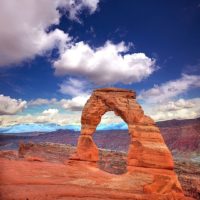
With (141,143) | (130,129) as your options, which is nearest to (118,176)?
(141,143)

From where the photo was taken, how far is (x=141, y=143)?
2750cm

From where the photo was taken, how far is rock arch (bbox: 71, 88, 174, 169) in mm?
26625

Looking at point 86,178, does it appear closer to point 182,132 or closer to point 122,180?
point 122,180

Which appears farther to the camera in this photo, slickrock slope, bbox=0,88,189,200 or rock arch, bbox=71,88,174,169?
rock arch, bbox=71,88,174,169

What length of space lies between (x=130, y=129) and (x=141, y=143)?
2205 mm

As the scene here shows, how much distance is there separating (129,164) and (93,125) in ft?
29.2

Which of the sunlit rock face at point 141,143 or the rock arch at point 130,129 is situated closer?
the sunlit rock face at point 141,143

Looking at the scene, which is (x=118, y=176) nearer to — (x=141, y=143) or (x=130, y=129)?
(x=141, y=143)

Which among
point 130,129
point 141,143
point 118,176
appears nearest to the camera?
point 141,143

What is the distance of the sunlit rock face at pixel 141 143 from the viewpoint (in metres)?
25.4

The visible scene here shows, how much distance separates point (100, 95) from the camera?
33.5 metres

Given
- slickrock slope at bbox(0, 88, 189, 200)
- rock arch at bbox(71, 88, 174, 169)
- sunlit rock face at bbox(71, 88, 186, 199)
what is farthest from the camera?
rock arch at bbox(71, 88, 174, 169)

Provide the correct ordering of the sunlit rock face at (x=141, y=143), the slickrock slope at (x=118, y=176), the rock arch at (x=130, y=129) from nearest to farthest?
the slickrock slope at (x=118, y=176), the sunlit rock face at (x=141, y=143), the rock arch at (x=130, y=129)

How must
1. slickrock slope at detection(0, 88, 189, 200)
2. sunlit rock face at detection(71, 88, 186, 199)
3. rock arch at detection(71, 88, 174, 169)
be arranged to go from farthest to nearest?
rock arch at detection(71, 88, 174, 169), sunlit rock face at detection(71, 88, 186, 199), slickrock slope at detection(0, 88, 189, 200)
